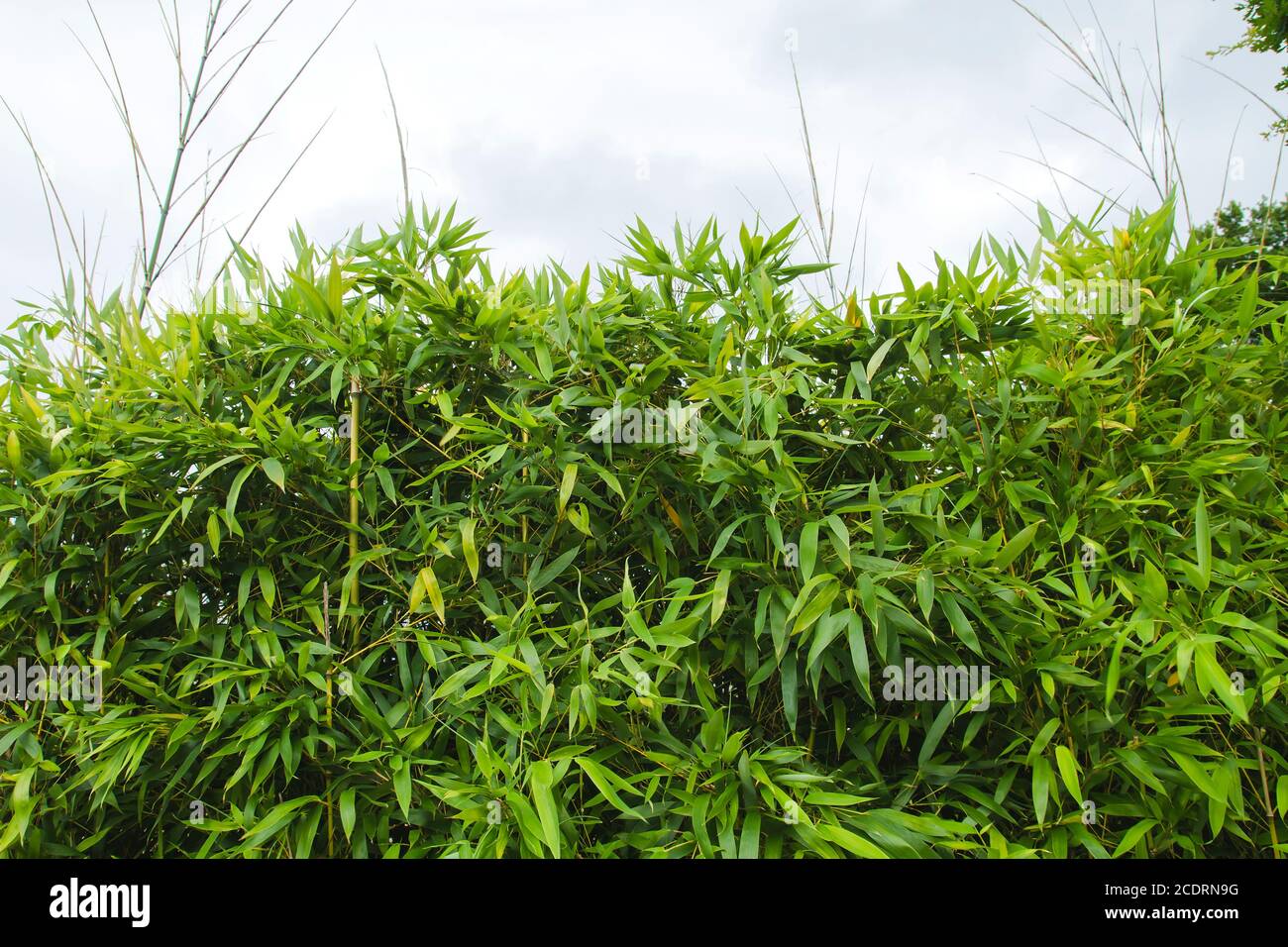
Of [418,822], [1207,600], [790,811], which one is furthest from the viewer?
[1207,600]

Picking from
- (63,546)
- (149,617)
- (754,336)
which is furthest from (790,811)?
(63,546)

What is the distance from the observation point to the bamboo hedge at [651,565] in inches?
61.7

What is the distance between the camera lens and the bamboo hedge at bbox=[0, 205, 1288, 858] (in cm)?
157

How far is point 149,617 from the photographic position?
70.2 inches

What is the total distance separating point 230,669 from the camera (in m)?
1.63

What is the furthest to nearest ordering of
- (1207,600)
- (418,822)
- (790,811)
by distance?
1. (1207,600)
2. (418,822)
3. (790,811)

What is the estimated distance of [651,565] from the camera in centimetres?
174

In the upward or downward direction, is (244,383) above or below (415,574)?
above

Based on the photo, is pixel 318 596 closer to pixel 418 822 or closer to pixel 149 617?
pixel 149 617

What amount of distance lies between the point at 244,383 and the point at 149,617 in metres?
0.52

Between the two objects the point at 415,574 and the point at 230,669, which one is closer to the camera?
the point at 230,669

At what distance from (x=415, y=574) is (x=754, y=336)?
845 millimetres
